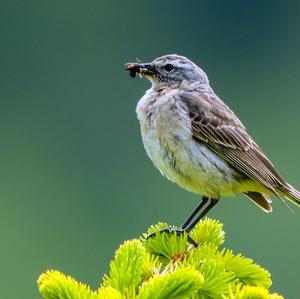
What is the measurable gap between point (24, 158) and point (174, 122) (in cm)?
4348

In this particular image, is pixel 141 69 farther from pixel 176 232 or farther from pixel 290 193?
pixel 176 232

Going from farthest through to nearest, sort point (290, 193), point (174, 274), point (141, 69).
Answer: point (141, 69) → point (290, 193) → point (174, 274)

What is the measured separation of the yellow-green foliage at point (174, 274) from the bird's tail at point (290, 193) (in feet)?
8.81

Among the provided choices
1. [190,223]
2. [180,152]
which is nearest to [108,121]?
[180,152]

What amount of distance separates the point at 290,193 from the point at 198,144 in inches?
36.1

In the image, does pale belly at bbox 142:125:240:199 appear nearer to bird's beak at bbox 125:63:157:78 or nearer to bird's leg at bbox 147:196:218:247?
bird's leg at bbox 147:196:218:247

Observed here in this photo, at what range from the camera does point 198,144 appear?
10.7m

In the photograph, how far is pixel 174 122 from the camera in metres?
10.6

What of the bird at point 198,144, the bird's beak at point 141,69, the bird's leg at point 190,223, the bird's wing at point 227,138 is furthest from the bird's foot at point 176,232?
the bird's beak at point 141,69

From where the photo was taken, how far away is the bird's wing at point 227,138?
10781 millimetres

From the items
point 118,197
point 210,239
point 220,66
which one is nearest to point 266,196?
point 210,239

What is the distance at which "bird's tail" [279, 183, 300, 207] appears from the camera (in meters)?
10.8

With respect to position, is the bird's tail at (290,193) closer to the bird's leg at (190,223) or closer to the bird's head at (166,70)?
the bird's leg at (190,223)

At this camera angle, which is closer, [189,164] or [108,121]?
[189,164]
